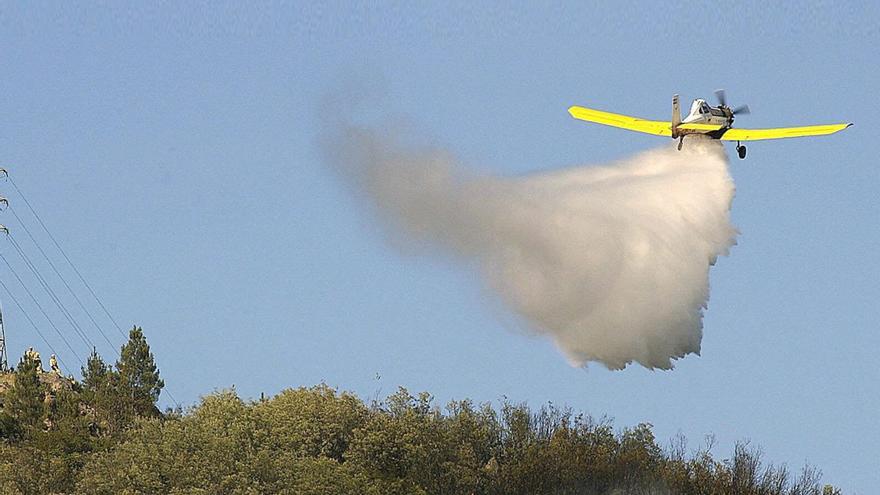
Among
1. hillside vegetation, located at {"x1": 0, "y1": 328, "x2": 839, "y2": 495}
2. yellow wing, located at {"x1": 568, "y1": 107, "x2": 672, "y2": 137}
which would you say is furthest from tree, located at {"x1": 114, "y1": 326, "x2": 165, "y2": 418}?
yellow wing, located at {"x1": 568, "y1": 107, "x2": 672, "y2": 137}

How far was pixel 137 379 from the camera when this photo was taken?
6048 inches

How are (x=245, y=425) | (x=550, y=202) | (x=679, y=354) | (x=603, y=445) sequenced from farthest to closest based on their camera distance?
1. (x=603, y=445)
2. (x=245, y=425)
3. (x=550, y=202)
4. (x=679, y=354)

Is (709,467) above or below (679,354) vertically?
above

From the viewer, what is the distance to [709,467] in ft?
435

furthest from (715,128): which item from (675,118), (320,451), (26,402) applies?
(26,402)

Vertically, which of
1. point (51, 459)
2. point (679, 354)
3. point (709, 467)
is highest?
point (709, 467)

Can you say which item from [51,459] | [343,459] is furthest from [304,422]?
[51,459]

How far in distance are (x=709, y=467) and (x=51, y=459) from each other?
154 ft

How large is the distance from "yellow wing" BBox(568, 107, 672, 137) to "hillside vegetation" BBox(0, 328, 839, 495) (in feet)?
79.9

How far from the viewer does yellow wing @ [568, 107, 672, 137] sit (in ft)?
303

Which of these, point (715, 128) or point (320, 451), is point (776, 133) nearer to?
point (715, 128)

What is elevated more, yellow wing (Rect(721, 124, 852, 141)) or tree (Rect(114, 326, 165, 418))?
tree (Rect(114, 326, 165, 418))

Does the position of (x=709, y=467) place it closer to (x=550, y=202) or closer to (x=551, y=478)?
(x=551, y=478)

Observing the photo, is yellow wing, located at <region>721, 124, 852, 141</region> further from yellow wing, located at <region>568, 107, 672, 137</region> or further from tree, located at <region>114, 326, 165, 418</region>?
tree, located at <region>114, 326, 165, 418</region>
